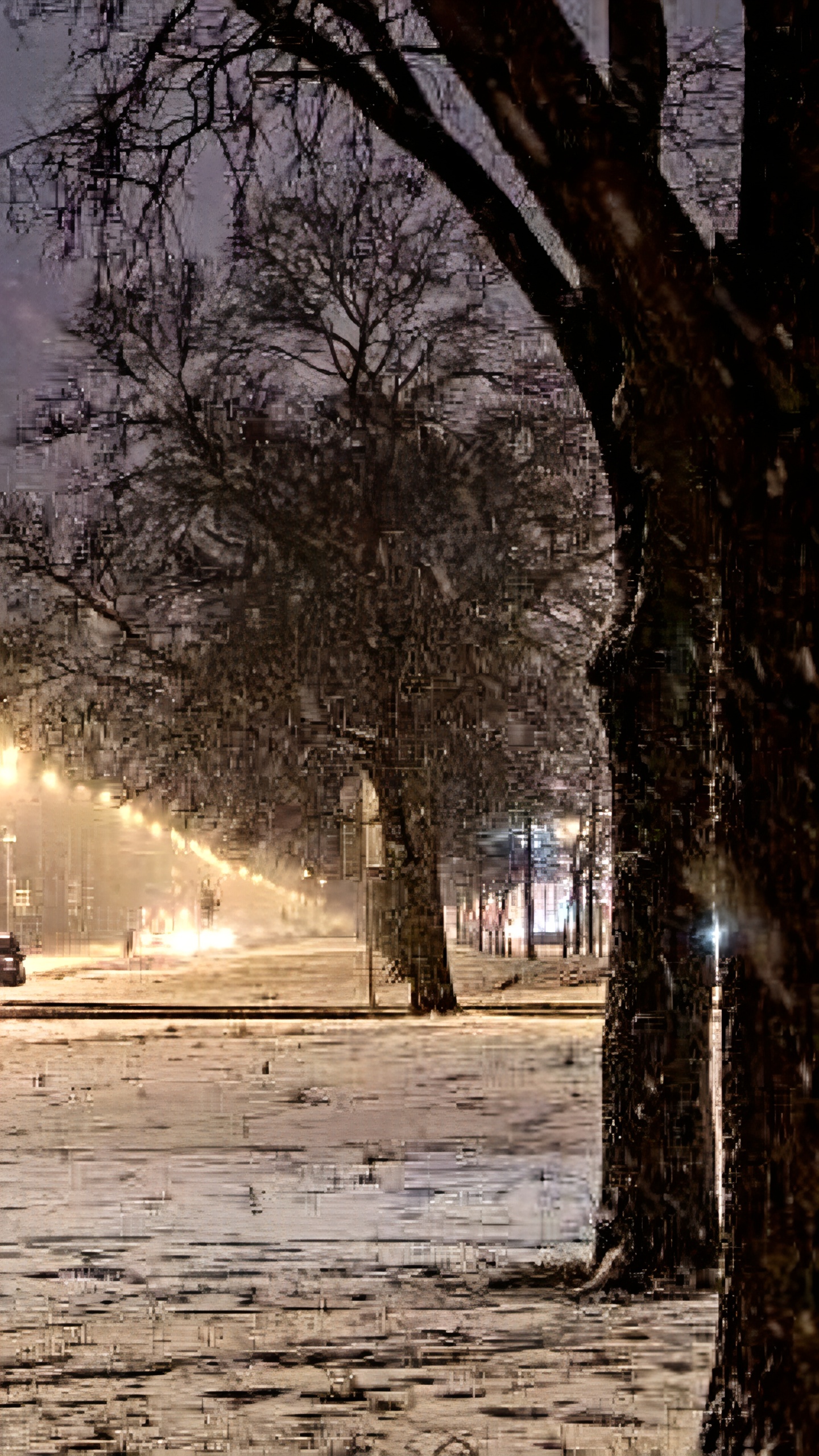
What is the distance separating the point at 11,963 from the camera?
170 ft

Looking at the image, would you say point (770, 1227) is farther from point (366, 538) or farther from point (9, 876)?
point (9, 876)

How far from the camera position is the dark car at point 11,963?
51.5 m

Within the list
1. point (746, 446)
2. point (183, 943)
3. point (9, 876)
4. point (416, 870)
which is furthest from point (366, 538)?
point (183, 943)

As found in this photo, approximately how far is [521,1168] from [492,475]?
16.8m

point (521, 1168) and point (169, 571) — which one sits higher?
point (169, 571)

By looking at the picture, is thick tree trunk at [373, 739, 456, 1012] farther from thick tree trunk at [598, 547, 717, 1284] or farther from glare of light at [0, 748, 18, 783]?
glare of light at [0, 748, 18, 783]

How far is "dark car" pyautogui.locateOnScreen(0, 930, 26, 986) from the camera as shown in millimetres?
51469

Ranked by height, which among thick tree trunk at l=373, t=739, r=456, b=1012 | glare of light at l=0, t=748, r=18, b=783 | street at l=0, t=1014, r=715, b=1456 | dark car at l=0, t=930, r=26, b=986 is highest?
glare of light at l=0, t=748, r=18, b=783

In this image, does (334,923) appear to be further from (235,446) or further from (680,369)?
(680,369)

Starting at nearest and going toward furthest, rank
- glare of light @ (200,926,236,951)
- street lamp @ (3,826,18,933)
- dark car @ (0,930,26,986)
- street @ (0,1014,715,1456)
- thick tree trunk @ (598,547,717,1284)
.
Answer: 1. street @ (0,1014,715,1456)
2. thick tree trunk @ (598,547,717,1284)
3. dark car @ (0,930,26,986)
4. street lamp @ (3,826,18,933)
5. glare of light @ (200,926,236,951)

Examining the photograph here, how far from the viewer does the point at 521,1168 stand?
43.9ft

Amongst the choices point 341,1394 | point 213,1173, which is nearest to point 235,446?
point 213,1173

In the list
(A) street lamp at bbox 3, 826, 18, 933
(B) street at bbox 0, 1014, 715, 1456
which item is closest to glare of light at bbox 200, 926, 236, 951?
(A) street lamp at bbox 3, 826, 18, 933

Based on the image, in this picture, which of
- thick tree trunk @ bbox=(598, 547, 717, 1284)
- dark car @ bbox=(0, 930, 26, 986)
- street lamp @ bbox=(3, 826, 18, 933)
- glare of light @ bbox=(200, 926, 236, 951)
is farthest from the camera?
glare of light @ bbox=(200, 926, 236, 951)
